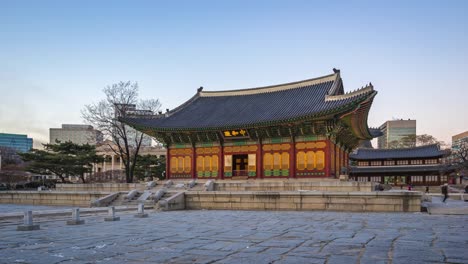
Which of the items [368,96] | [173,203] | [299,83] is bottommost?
[173,203]

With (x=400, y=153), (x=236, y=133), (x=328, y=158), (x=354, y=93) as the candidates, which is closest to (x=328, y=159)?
(x=328, y=158)

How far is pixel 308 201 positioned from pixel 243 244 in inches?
438

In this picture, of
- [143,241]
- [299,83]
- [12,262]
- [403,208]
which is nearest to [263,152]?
[299,83]

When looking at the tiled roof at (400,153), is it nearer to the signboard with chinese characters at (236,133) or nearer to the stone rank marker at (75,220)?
the signboard with chinese characters at (236,133)

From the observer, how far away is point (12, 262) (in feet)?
23.2

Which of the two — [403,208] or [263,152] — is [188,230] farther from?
[263,152]

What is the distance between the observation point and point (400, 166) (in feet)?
187

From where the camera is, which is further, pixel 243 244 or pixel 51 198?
pixel 51 198

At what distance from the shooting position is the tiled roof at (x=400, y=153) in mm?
55875

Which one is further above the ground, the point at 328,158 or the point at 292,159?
the point at 328,158

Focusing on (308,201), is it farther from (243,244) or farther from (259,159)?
(259,159)

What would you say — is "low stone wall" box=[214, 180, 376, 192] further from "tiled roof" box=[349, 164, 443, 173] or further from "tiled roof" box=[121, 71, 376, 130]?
"tiled roof" box=[349, 164, 443, 173]

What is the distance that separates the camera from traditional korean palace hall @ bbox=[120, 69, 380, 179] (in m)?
29.6

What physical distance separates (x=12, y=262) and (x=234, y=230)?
19.2ft
